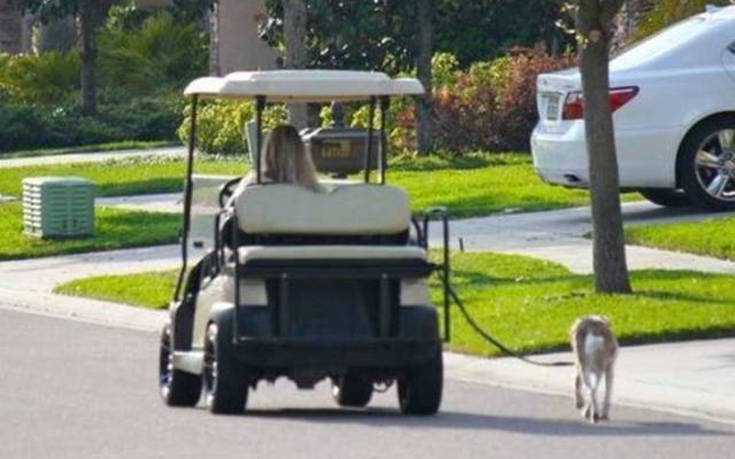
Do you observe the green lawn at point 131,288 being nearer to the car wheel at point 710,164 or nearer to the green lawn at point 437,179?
the green lawn at point 437,179

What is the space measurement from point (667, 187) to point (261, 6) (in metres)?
24.7

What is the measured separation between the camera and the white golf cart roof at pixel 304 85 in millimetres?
13000

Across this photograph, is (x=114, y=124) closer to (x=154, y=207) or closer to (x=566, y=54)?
(x=566, y=54)

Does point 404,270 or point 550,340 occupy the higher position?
point 404,270

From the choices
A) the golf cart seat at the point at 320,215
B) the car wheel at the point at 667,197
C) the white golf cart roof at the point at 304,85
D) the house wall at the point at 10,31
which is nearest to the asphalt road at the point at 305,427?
the golf cart seat at the point at 320,215

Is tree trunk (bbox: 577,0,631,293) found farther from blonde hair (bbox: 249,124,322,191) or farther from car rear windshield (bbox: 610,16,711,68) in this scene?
car rear windshield (bbox: 610,16,711,68)

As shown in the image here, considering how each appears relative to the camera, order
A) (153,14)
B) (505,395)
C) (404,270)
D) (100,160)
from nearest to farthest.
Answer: (404,270)
(505,395)
(100,160)
(153,14)

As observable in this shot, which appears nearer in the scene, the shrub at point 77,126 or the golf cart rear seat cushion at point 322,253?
the golf cart rear seat cushion at point 322,253

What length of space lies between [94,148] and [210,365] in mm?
27509

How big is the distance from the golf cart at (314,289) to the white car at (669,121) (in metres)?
8.03

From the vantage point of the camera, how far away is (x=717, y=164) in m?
21.2

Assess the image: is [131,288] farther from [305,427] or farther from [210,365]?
[305,427]

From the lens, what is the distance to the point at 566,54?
32531 millimetres

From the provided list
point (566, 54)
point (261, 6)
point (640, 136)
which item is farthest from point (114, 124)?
point (640, 136)
